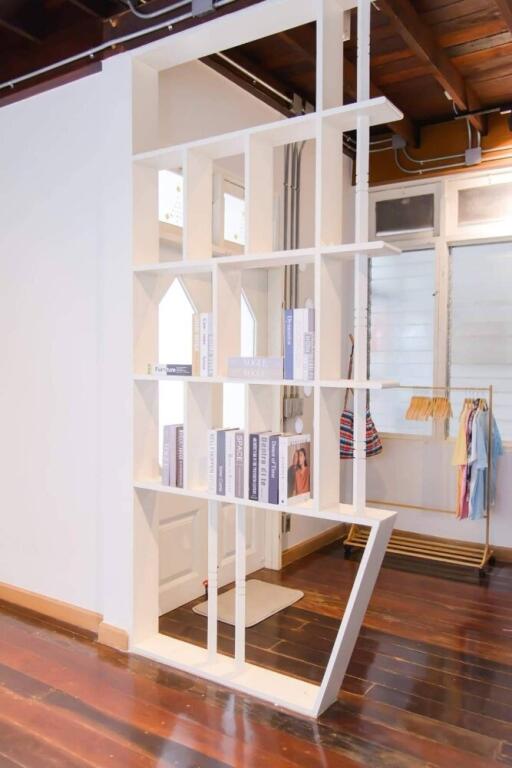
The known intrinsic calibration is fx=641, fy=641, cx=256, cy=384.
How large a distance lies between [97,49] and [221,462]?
1981mm

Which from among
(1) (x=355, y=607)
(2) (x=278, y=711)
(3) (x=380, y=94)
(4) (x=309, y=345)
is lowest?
(2) (x=278, y=711)

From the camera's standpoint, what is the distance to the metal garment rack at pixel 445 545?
4129mm

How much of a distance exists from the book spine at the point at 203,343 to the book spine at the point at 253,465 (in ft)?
1.21

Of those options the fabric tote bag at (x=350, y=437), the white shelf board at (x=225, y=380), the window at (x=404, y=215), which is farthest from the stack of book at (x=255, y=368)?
the window at (x=404, y=215)

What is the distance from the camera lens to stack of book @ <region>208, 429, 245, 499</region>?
2588 mm

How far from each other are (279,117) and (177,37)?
1586 millimetres

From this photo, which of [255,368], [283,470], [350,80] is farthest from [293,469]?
[350,80]

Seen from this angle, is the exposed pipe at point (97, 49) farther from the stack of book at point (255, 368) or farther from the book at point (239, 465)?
the book at point (239, 465)

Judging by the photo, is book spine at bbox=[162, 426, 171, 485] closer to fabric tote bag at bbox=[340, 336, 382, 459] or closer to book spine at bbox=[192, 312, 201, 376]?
book spine at bbox=[192, 312, 201, 376]

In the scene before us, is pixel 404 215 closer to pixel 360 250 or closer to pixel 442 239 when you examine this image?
pixel 442 239

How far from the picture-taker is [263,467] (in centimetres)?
249

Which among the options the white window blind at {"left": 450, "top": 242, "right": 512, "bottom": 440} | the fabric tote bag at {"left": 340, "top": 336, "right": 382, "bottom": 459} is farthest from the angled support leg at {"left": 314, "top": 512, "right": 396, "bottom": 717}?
the white window blind at {"left": 450, "top": 242, "right": 512, "bottom": 440}

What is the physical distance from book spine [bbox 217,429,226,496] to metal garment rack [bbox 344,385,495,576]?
1.94 meters

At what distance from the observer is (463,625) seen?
3.27 m
